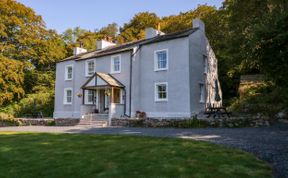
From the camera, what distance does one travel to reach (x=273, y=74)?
1191cm

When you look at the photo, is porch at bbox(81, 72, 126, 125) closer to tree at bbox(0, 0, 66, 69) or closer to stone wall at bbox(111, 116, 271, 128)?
stone wall at bbox(111, 116, 271, 128)

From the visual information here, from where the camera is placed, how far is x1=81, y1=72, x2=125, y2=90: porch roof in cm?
2341

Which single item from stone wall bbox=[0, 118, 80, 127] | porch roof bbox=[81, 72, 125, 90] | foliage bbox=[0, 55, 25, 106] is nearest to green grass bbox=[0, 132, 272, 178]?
stone wall bbox=[0, 118, 80, 127]

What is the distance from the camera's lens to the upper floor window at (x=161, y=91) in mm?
22252

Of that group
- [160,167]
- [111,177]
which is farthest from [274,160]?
[111,177]

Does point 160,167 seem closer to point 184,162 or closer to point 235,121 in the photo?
point 184,162

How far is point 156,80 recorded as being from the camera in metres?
22.9

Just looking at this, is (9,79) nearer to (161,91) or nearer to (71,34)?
(71,34)

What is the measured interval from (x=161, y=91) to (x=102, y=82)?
5.30 m

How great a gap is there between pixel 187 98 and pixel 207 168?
1508 cm

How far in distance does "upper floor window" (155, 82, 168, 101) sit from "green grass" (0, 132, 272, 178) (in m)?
13.2

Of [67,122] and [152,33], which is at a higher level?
[152,33]

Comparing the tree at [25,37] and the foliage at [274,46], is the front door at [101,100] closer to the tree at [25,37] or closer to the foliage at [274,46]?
the foliage at [274,46]

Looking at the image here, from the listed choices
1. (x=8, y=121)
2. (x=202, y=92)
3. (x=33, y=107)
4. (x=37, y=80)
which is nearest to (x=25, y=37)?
(x=37, y=80)
